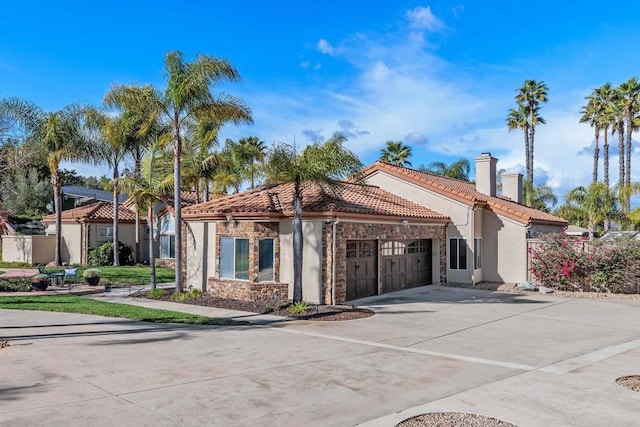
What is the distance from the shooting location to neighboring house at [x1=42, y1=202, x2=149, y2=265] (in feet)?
97.1

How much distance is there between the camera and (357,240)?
56.4 feet

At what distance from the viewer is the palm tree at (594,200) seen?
114ft

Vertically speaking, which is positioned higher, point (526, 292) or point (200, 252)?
point (200, 252)

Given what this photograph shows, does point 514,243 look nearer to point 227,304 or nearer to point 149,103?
point 227,304

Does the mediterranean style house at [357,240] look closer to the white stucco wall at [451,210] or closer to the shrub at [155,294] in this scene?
the white stucco wall at [451,210]

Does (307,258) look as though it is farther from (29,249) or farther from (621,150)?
(621,150)

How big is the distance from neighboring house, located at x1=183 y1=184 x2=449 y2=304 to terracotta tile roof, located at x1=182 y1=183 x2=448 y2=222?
0.12ft

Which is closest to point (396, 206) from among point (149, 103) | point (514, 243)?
point (514, 243)

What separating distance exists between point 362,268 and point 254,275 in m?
3.88

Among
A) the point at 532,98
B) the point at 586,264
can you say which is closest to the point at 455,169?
the point at 532,98

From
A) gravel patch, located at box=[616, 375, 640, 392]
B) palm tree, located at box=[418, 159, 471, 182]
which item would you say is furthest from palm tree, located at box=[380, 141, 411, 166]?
gravel patch, located at box=[616, 375, 640, 392]

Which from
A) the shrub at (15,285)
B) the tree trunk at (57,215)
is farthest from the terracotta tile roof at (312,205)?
the tree trunk at (57,215)

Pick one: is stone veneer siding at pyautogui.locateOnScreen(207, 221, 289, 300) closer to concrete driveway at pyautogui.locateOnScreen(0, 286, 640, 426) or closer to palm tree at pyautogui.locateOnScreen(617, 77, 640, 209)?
concrete driveway at pyautogui.locateOnScreen(0, 286, 640, 426)

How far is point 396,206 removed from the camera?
20.5 m
